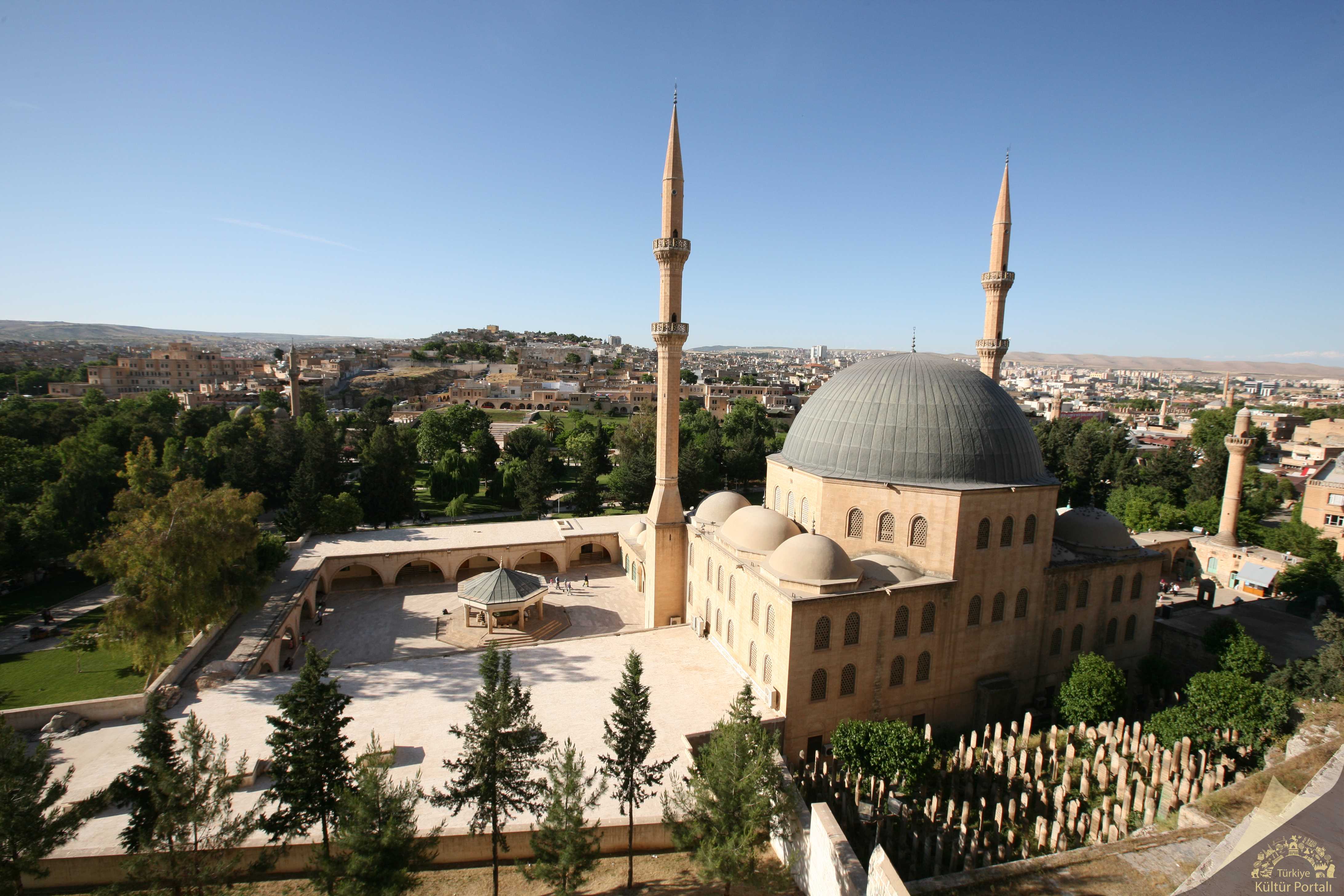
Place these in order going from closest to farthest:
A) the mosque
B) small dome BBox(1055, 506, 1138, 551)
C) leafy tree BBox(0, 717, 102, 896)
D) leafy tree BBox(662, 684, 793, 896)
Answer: leafy tree BBox(0, 717, 102, 896) < leafy tree BBox(662, 684, 793, 896) < the mosque < small dome BBox(1055, 506, 1138, 551)

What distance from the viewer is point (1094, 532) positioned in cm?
2069

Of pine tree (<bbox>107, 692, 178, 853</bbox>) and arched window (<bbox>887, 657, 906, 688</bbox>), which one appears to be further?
arched window (<bbox>887, 657, 906, 688</bbox>)

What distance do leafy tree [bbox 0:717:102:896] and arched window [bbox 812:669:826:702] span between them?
45.3 feet

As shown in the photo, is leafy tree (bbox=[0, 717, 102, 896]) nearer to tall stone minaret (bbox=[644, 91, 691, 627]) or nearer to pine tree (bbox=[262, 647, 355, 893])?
pine tree (bbox=[262, 647, 355, 893])

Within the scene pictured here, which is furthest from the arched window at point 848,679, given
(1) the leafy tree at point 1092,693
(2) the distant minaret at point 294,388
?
(2) the distant minaret at point 294,388

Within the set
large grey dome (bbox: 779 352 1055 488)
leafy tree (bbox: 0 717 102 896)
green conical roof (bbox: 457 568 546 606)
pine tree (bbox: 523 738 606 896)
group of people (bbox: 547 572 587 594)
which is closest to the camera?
leafy tree (bbox: 0 717 102 896)

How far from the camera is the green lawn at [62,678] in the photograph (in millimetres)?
16688

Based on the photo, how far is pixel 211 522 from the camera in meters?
18.0

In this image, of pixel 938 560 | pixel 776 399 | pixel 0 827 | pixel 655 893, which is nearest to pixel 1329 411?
pixel 776 399

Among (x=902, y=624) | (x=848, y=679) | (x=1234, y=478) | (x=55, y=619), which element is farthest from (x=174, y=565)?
(x=1234, y=478)

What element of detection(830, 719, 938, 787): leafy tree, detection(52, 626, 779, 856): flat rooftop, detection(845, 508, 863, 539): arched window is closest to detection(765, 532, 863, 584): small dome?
detection(845, 508, 863, 539): arched window

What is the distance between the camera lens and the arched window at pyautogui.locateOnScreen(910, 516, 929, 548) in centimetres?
1752

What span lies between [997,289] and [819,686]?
18169 millimetres

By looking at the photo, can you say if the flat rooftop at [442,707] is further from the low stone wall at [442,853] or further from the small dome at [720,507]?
the small dome at [720,507]
